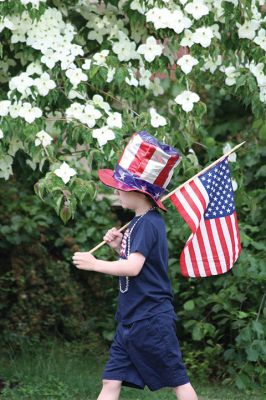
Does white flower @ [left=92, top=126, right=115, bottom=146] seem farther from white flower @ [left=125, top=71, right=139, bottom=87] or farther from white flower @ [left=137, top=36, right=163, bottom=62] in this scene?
white flower @ [left=137, top=36, right=163, bottom=62]

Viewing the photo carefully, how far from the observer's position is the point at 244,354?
6664 mm

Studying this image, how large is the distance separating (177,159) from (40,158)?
87 centimetres

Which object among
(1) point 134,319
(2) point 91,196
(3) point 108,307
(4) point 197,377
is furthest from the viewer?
(3) point 108,307

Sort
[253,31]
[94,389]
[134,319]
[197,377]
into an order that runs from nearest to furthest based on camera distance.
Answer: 1. [134,319]
2. [253,31]
3. [94,389]
4. [197,377]

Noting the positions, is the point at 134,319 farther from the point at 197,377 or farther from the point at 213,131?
the point at 213,131

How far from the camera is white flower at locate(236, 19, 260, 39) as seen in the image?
5.62 m

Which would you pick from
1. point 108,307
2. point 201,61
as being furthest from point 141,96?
point 108,307

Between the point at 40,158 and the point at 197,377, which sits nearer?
the point at 40,158

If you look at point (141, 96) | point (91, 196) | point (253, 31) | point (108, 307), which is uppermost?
point (253, 31)

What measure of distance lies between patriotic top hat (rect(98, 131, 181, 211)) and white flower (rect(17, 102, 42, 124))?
0.69 meters

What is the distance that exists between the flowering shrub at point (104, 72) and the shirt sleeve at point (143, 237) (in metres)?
0.42

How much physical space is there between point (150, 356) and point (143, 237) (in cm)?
57

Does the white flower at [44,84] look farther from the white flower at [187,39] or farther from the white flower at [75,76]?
the white flower at [187,39]

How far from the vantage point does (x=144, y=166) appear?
464cm
